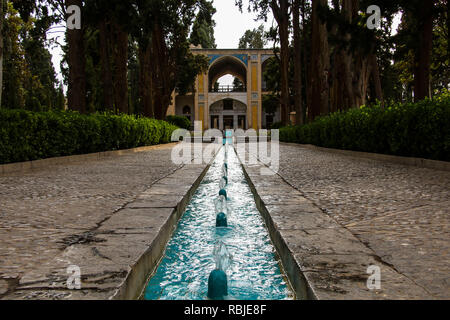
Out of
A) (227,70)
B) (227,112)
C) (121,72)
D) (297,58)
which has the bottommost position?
(121,72)

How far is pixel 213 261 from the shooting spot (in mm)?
2354

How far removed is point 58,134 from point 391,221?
6.52 metres

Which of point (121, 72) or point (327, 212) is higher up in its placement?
point (121, 72)

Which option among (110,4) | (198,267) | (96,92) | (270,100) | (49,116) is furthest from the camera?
(270,100)

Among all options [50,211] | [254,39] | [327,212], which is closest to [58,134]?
[50,211]

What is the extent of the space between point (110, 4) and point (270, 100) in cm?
2209

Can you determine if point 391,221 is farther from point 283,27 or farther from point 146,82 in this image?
point 283,27

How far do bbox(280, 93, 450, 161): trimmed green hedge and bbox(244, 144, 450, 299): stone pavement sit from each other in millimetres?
1198

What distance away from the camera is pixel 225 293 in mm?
1807

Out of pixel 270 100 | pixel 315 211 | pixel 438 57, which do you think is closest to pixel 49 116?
pixel 315 211

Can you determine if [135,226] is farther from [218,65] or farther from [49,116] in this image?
[218,65]

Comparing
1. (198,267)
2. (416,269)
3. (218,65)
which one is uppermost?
(218,65)

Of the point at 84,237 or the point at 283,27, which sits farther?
the point at 283,27

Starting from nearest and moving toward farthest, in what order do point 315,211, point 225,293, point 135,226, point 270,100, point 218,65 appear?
1. point 225,293
2. point 135,226
3. point 315,211
4. point 270,100
5. point 218,65
